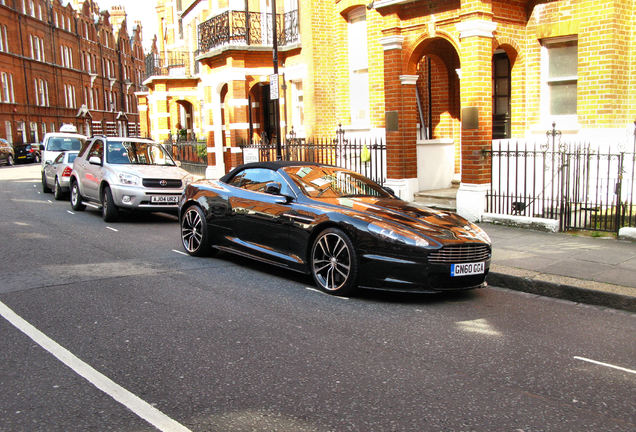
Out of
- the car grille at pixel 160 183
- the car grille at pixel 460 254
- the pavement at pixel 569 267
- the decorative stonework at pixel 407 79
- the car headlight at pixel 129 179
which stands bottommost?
the pavement at pixel 569 267

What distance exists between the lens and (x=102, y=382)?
425 cm

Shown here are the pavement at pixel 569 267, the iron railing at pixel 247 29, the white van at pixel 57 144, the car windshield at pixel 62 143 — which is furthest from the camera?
the car windshield at pixel 62 143

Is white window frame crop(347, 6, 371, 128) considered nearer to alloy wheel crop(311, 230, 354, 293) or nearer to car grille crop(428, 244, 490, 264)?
alloy wheel crop(311, 230, 354, 293)

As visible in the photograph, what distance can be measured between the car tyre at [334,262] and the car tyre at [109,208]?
712cm

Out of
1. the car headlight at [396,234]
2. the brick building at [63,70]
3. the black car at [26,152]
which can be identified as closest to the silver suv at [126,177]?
the car headlight at [396,234]

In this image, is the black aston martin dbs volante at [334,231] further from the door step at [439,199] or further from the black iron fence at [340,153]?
the black iron fence at [340,153]

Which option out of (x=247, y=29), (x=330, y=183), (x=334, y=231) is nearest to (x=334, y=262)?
(x=334, y=231)

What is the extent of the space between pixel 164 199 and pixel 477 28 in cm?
728

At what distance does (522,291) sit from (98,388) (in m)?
5.21

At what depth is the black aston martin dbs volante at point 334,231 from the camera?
21.0 feet

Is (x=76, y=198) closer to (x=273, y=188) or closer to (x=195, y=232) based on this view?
(x=195, y=232)

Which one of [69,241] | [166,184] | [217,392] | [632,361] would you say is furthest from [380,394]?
[166,184]

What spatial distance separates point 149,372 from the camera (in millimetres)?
4457

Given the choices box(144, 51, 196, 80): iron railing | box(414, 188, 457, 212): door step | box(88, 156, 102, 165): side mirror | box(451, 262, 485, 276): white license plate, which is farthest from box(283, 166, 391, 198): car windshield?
box(144, 51, 196, 80): iron railing
